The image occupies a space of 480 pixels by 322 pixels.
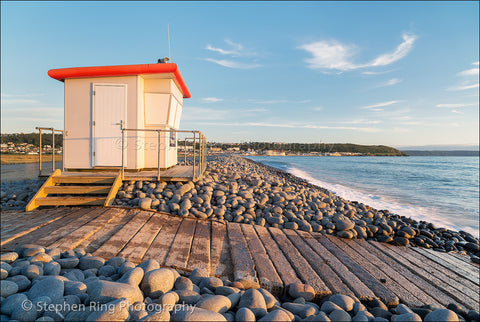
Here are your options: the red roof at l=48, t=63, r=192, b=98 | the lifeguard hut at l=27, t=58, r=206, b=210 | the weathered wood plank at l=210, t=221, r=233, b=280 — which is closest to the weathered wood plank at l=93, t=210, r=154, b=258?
the weathered wood plank at l=210, t=221, r=233, b=280

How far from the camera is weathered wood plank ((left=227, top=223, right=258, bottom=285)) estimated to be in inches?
101

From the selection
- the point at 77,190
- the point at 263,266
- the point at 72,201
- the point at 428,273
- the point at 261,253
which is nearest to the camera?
the point at 263,266

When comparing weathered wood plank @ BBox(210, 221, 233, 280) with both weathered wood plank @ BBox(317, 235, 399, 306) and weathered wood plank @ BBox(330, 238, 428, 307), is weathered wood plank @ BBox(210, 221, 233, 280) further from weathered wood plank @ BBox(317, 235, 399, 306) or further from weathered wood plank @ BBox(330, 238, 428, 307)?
weathered wood plank @ BBox(330, 238, 428, 307)

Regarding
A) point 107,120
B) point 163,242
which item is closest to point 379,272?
point 163,242

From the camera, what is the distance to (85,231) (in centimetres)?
341

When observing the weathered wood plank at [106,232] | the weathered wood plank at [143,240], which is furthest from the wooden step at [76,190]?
the weathered wood plank at [143,240]

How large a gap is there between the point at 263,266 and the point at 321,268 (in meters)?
0.76

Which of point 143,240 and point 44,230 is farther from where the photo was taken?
point 44,230

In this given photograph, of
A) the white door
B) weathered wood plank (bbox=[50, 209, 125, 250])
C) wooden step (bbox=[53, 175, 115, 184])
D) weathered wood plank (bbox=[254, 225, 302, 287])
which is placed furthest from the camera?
the white door

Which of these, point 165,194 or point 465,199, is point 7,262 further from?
point 465,199

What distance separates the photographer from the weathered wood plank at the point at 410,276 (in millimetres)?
2865

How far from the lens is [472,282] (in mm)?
3549

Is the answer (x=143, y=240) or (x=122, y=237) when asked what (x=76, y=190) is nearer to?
(x=122, y=237)

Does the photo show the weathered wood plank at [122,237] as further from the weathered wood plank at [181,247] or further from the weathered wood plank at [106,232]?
the weathered wood plank at [181,247]
